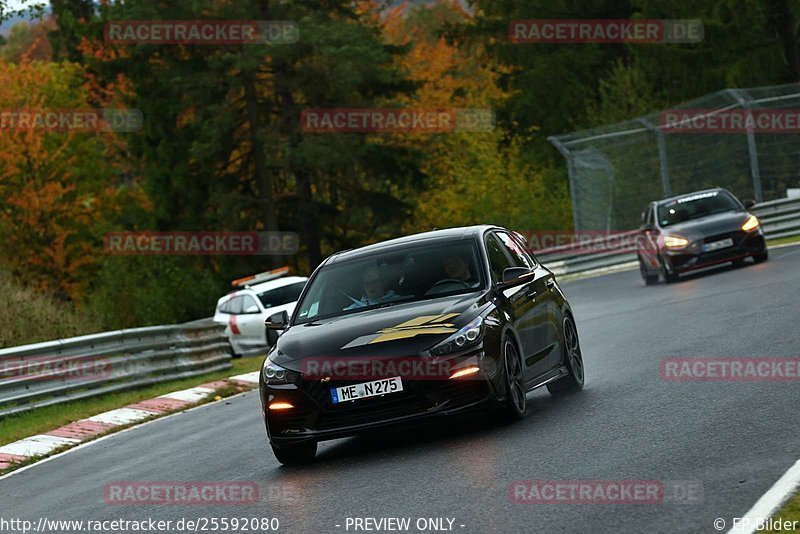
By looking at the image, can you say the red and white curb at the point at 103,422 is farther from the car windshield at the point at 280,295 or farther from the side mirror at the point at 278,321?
the car windshield at the point at 280,295

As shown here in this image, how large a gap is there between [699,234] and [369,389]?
1633 cm

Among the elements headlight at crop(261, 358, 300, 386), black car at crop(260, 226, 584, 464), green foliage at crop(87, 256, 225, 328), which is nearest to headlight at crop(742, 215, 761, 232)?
black car at crop(260, 226, 584, 464)

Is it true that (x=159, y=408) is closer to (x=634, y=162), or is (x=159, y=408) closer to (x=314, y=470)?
(x=314, y=470)

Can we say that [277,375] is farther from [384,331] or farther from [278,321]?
[278,321]

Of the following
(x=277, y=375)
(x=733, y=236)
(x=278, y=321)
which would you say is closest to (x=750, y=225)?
(x=733, y=236)

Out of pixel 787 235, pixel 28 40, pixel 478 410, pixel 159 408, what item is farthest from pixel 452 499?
pixel 28 40

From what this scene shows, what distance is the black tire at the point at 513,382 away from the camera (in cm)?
1044

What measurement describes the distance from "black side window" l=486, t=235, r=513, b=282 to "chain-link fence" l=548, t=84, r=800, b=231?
20060 mm

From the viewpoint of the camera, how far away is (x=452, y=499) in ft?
26.2

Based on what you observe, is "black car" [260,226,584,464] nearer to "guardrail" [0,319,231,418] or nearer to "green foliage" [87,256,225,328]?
"guardrail" [0,319,231,418]

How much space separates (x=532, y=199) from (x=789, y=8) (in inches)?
415

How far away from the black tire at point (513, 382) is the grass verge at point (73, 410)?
7066 millimetres

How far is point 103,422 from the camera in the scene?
1691 centimetres

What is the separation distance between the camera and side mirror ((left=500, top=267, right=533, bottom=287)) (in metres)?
11.1
